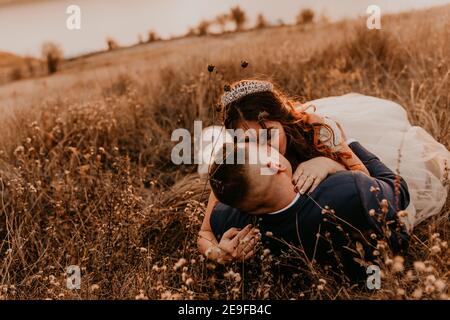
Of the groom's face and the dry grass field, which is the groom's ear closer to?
the groom's face

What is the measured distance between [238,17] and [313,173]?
885cm

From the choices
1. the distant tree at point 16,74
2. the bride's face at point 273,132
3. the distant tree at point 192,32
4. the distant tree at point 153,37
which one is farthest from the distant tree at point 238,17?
the bride's face at point 273,132

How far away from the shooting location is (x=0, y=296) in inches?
96.3

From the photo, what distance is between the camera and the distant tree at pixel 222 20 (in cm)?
985

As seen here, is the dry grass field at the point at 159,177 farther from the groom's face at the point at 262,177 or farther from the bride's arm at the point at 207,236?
the groom's face at the point at 262,177

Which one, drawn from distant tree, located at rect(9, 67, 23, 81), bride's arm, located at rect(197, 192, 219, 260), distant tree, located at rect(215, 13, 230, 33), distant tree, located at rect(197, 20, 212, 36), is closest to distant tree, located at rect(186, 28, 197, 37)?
distant tree, located at rect(197, 20, 212, 36)

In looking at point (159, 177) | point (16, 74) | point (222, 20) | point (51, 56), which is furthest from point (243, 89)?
point (51, 56)

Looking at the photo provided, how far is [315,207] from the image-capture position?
2439 millimetres

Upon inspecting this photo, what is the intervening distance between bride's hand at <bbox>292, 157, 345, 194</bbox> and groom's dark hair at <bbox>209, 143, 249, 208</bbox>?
0.33 metres

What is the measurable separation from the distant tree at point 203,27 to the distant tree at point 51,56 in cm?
400

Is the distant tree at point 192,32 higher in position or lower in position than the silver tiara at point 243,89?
higher

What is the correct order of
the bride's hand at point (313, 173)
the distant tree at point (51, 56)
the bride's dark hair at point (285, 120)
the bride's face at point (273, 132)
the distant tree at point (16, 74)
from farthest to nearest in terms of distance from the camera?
the distant tree at point (51, 56) → the distant tree at point (16, 74) → the bride's dark hair at point (285, 120) → the bride's face at point (273, 132) → the bride's hand at point (313, 173)

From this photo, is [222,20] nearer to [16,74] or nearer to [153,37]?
[153,37]

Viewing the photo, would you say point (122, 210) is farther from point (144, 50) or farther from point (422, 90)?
point (144, 50)
